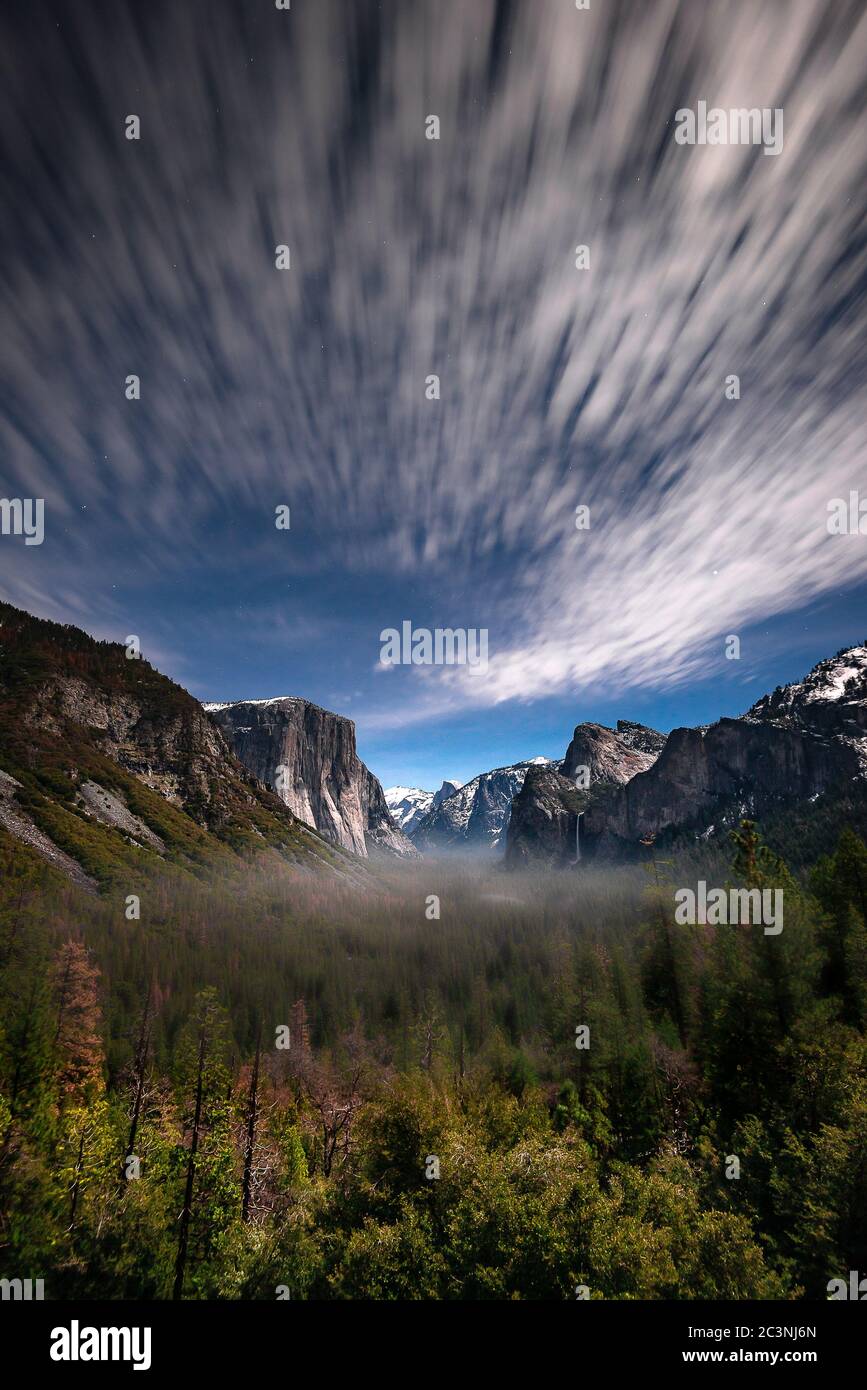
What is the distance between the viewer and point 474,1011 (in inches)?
3378

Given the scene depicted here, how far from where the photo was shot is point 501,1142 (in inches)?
1432

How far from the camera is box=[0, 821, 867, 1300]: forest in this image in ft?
68.2

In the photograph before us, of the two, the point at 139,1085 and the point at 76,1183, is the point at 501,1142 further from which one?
the point at 76,1183

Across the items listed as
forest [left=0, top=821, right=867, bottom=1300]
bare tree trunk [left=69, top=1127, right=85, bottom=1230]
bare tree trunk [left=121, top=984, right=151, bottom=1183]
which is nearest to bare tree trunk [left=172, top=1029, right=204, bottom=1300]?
forest [left=0, top=821, right=867, bottom=1300]

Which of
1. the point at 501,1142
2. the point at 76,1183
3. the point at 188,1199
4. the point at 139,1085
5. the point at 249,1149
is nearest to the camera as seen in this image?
the point at 188,1199

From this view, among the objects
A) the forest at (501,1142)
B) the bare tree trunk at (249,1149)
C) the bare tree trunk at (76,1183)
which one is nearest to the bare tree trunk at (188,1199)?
the forest at (501,1142)

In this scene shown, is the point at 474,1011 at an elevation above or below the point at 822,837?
below

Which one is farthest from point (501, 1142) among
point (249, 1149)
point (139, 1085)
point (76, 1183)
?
point (76, 1183)

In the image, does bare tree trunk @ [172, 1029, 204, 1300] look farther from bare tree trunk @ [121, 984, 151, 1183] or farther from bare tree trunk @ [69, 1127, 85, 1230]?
bare tree trunk @ [69, 1127, 85, 1230]
